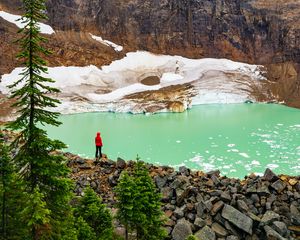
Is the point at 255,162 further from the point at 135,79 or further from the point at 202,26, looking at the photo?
the point at 202,26

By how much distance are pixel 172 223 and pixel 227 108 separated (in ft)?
169

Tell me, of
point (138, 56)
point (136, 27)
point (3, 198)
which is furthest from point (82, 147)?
point (136, 27)

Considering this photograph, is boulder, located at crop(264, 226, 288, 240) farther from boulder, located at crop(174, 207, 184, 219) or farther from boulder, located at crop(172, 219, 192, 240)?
boulder, located at crop(174, 207, 184, 219)

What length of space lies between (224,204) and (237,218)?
2.34 ft

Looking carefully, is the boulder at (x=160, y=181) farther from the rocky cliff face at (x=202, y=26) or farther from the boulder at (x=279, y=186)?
the rocky cliff face at (x=202, y=26)

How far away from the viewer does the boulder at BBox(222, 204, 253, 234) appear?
46.6ft

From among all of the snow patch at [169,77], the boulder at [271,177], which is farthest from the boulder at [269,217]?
the snow patch at [169,77]

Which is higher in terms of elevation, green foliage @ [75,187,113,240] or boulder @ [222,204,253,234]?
green foliage @ [75,187,113,240]

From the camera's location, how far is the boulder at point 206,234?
1385cm

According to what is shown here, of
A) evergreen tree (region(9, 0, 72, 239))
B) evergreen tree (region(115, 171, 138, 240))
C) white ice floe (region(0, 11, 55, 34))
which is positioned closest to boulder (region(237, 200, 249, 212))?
evergreen tree (region(115, 171, 138, 240))

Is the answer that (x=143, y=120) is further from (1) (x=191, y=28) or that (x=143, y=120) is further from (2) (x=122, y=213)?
(1) (x=191, y=28)

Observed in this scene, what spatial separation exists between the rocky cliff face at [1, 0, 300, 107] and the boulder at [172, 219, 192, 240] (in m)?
77.2

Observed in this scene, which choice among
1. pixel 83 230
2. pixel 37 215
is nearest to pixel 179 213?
pixel 83 230

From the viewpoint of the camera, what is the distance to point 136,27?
9150 centimetres
